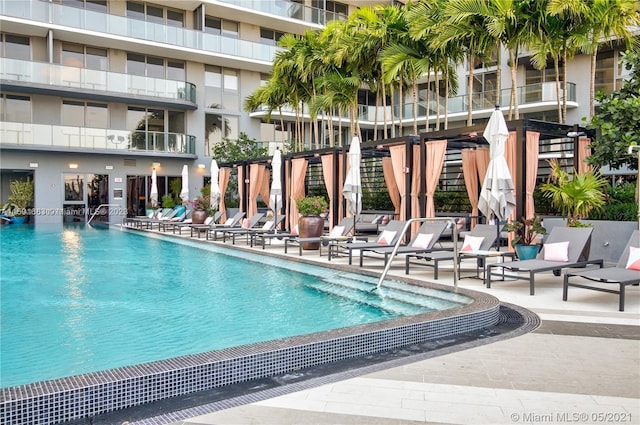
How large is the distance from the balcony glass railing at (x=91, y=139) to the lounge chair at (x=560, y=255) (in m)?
20.7

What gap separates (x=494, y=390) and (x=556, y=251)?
196 inches

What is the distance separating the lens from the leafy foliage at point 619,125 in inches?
384

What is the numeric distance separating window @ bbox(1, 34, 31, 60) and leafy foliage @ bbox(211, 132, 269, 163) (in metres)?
9.24

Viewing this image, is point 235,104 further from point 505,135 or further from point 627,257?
point 627,257

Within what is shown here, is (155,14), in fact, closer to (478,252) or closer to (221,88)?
(221,88)

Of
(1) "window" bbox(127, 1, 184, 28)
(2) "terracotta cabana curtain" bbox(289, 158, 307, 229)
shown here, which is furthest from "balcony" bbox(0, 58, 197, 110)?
(2) "terracotta cabana curtain" bbox(289, 158, 307, 229)

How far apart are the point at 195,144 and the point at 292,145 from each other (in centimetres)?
521

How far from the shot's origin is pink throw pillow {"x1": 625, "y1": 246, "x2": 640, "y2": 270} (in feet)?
21.9

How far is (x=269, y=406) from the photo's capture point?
11.0 feet

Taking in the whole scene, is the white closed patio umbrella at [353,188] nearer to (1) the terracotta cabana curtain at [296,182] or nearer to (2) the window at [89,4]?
(1) the terracotta cabana curtain at [296,182]

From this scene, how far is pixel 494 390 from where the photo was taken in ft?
11.8

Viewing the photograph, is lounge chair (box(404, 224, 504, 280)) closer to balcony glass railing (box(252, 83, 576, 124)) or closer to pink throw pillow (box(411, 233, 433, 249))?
pink throw pillow (box(411, 233, 433, 249))

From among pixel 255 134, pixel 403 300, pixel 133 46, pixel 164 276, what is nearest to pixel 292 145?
pixel 255 134

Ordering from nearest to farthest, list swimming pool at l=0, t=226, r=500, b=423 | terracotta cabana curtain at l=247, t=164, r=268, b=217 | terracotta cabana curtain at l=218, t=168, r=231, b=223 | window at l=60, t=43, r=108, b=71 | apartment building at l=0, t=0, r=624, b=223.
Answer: swimming pool at l=0, t=226, r=500, b=423
terracotta cabana curtain at l=247, t=164, r=268, b=217
terracotta cabana curtain at l=218, t=168, r=231, b=223
apartment building at l=0, t=0, r=624, b=223
window at l=60, t=43, r=108, b=71
